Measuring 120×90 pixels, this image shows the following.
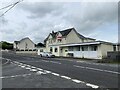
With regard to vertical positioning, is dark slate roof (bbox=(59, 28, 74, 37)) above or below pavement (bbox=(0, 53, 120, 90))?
above

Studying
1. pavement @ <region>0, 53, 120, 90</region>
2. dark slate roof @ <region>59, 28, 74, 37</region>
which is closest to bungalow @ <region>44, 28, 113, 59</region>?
dark slate roof @ <region>59, 28, 74, 37</region>

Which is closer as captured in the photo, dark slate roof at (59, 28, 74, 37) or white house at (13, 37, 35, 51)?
dark slate roof at (59, 28, 74, 37)

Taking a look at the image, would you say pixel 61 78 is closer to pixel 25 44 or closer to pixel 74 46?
pixel 74 46

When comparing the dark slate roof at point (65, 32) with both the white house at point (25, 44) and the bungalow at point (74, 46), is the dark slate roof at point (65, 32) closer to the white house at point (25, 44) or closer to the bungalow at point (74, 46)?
the bungalow at point (74, 46)

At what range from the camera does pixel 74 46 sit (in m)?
56.1

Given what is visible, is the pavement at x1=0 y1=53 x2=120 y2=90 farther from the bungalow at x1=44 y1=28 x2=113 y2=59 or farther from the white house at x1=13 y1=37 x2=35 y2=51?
the white house at x1=13 y1=37 x2=35 y2=51

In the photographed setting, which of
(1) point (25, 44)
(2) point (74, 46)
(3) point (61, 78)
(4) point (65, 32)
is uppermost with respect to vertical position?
(4) point (65, 32)

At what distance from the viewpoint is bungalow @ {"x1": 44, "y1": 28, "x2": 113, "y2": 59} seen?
153 ft

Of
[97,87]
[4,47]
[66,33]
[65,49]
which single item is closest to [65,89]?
[97,87]

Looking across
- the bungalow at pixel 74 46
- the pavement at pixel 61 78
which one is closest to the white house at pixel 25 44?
the bungalow at pixel 74 46

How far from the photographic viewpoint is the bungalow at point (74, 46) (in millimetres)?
46500

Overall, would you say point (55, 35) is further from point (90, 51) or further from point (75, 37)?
point (90, 51)

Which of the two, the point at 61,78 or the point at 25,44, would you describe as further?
the point at 25,44

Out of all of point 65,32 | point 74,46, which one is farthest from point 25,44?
point 74,46
